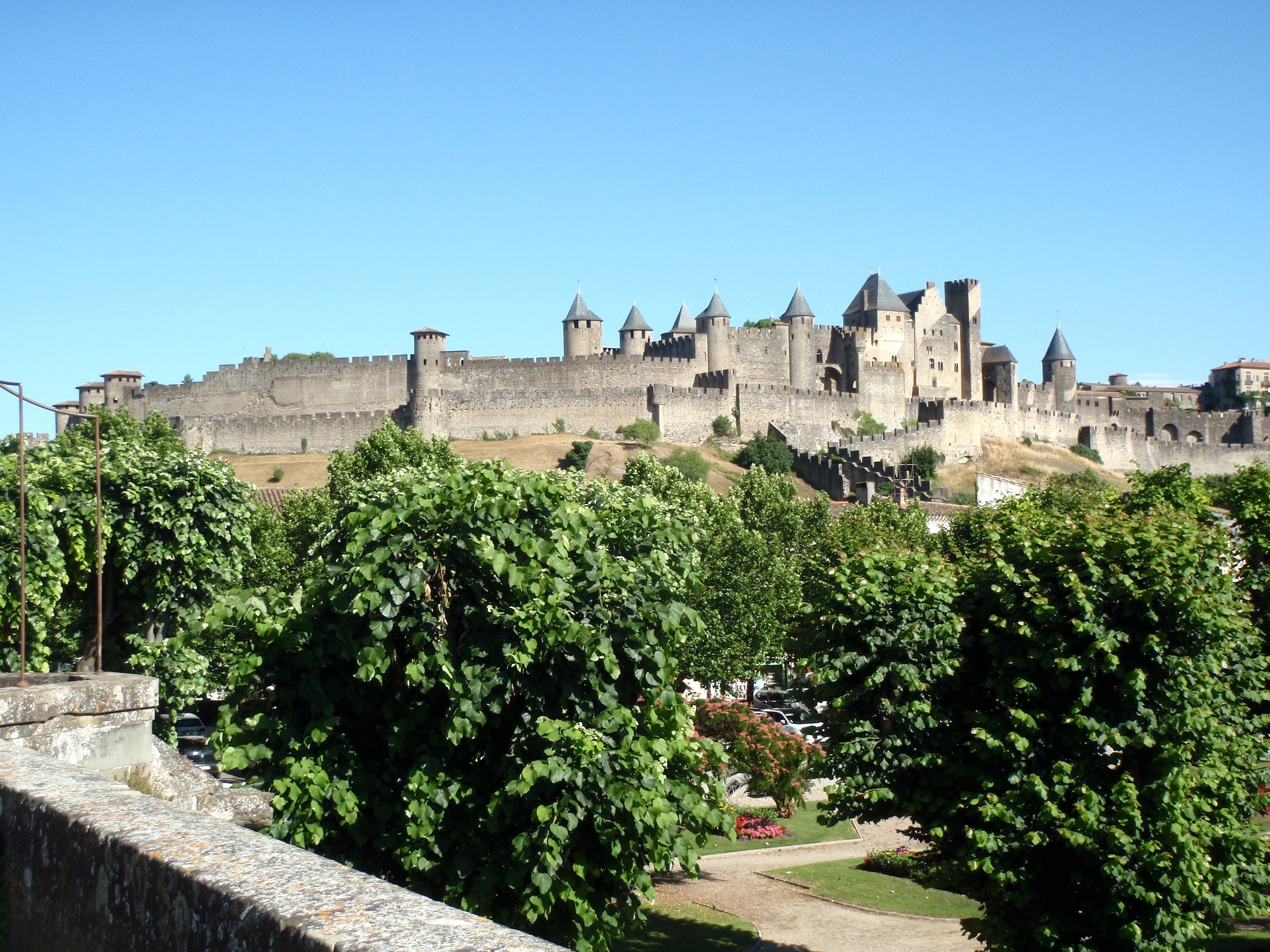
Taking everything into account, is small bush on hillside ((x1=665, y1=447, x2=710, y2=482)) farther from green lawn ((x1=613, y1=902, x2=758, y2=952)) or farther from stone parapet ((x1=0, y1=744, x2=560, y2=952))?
stone parapet ((x1=0, y1=744, x2=560, y2=952))

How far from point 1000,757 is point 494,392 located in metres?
68.7

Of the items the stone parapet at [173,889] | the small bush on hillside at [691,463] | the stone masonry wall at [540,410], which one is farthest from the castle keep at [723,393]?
the stone parapet at [173,889]

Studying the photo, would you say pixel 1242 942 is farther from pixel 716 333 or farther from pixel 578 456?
pixel 716 333

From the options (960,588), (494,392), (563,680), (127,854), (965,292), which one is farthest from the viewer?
(965,292)

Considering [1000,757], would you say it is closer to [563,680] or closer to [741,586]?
[563,680]

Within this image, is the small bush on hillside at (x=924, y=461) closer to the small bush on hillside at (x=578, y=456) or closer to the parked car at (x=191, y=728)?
the small bush on hillside at (x=578, y=456)

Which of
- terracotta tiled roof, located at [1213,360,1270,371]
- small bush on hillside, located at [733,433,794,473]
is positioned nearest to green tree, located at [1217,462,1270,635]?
small bush on hillside, located at [733,433,794,473]

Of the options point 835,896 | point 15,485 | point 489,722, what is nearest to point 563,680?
point 489,722

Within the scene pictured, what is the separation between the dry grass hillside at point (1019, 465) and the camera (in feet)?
262

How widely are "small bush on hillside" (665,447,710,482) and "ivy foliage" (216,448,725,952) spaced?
177 feet

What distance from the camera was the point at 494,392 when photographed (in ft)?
266

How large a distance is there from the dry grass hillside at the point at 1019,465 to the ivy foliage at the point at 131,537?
62.6m

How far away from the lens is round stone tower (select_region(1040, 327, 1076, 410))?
10444 cm

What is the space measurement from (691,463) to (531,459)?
9349mm
